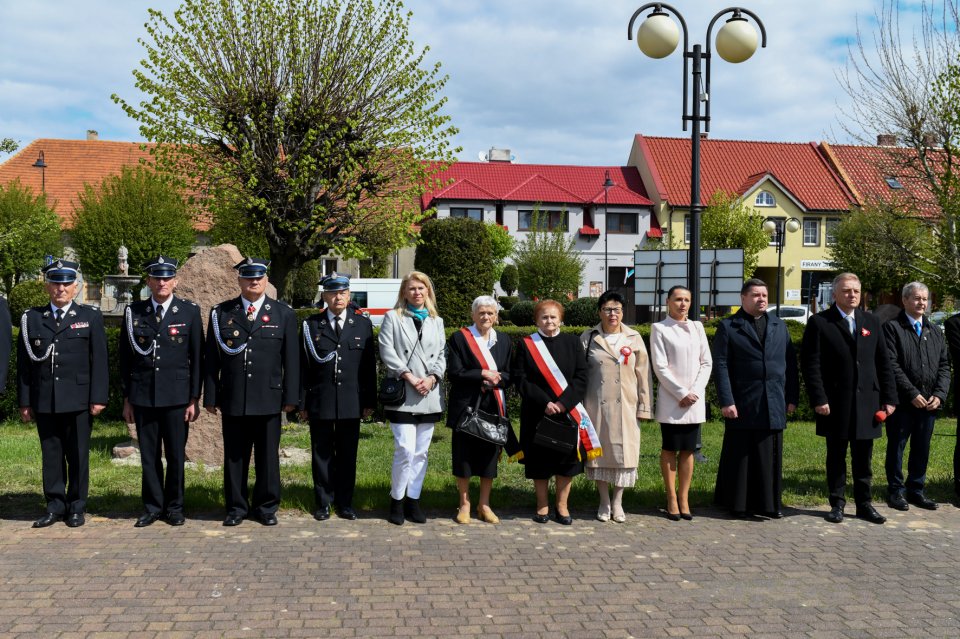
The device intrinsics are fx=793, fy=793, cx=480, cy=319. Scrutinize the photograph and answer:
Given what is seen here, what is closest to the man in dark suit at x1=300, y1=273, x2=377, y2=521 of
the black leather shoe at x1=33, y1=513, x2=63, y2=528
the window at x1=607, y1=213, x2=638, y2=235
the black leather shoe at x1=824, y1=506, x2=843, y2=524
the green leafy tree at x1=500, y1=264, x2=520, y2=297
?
the black leather shoe at x1=33, y1=513, x2=63, y2=528

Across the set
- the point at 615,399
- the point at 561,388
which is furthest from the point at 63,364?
the point at 615,399

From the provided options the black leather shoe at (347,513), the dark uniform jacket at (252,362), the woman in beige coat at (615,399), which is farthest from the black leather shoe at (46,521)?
the woman in beige coat at (615,399)

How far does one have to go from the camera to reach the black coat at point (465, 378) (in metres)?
6.30

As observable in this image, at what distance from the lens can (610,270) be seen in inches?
1961

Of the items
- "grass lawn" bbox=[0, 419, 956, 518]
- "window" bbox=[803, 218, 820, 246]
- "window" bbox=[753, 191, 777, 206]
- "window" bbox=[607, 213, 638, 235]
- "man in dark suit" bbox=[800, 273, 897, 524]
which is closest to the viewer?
"man in dark suit" bbox=[800, 273, 897, 524]

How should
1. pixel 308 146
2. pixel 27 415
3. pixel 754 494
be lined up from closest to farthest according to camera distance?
pixel 27 415 → pixel 754 494 → pixel 308 146

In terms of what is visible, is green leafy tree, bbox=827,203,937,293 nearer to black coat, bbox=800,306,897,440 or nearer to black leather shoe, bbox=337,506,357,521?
black coat, bbox=800,306,897,440

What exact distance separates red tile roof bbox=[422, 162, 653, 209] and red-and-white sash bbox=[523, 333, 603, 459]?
41.8 meters

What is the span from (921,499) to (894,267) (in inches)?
696

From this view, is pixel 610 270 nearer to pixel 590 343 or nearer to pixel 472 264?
pixel 472 264

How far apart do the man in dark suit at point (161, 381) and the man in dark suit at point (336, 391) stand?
0.89 metres

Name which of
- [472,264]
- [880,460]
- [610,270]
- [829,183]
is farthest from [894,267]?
[829,183]

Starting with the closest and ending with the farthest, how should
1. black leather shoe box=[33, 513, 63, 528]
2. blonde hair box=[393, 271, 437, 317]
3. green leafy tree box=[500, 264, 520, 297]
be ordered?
black leather shoe box=[33, 513, 63, 528], blonde hair box=[393, 271, 437, 317], green leafy tree box=[500, 264, 520, 297]

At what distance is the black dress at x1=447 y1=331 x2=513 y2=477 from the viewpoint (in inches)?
249
